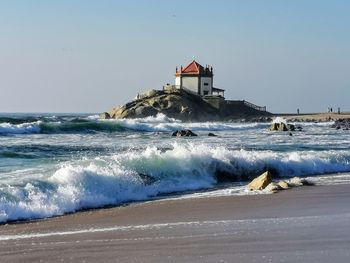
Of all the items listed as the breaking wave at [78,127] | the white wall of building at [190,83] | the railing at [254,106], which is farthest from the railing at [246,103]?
the breaking wave at [78,127]

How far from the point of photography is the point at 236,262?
7.14m

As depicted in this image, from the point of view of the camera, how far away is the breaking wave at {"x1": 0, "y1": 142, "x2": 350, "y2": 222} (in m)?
12.0

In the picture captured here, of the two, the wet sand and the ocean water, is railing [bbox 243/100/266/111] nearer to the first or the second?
the ocean water

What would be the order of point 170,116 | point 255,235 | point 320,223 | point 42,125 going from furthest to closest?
point 170,116
point 42,125
point 320,223
point 255,235

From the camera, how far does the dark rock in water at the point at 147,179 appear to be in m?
15.5

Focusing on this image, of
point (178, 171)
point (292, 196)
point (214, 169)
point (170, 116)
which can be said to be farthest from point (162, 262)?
point (170, 116)

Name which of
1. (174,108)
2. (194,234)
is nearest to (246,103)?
(174,108)

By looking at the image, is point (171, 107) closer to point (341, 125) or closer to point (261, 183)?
point (341, 125)

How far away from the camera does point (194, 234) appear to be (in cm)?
902

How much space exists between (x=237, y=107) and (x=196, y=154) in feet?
216

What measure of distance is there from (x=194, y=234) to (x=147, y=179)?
687 cm

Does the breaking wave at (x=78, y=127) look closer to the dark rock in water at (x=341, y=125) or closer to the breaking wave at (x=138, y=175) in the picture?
the dark rock in water at (x=341, y=125)

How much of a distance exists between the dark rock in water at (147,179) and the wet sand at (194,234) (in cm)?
261

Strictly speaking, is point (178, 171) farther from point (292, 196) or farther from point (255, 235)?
point (255, 235)
